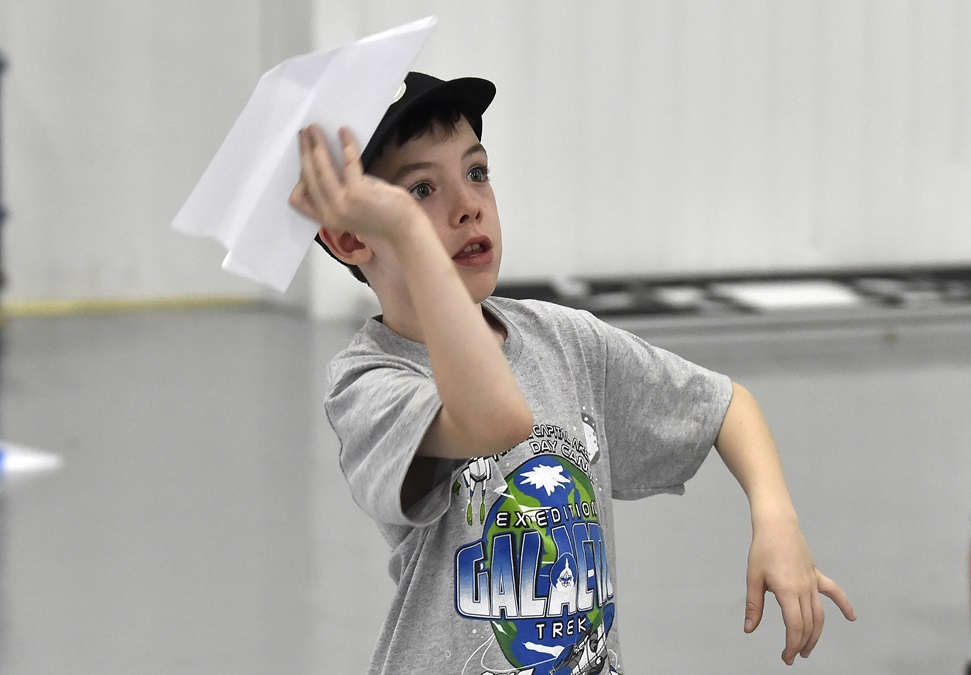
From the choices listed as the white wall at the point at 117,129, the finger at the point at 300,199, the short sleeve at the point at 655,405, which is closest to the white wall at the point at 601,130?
the white wall at the point at 117,129

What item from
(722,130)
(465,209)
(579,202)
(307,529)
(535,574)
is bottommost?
(307,529)

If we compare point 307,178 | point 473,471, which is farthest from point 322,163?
point 473,471

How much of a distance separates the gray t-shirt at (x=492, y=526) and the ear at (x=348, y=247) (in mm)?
46

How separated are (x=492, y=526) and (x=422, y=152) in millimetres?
239

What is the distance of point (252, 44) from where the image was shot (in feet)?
16.3

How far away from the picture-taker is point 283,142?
2.23 feet

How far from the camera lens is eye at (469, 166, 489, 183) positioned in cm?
83

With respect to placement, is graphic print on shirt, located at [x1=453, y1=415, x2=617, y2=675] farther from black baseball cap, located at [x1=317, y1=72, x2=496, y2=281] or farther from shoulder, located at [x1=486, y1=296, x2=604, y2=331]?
black baseball cap, located at [x1=317, y1=72, x2=496, y2=281]

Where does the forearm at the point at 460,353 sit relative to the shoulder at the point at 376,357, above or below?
above

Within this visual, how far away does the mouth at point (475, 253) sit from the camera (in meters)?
0.80

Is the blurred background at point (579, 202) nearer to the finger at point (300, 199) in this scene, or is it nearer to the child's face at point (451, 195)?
the child's face at point (451, 195)

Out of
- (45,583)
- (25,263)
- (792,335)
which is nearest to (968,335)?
(792,335)

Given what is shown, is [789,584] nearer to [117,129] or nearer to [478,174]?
[478,174]

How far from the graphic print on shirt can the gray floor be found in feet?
3.13
